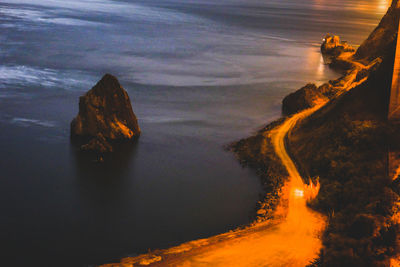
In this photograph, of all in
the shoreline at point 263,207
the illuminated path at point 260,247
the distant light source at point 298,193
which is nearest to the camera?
the illuminated path at point 260,247

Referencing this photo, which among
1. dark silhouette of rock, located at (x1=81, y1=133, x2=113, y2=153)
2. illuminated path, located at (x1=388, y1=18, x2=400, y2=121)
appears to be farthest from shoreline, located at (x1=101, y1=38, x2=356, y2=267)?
dark silhouette of rock, located at (x1=81, y1=133, x2=113, y2=153)

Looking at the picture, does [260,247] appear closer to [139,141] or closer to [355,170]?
[355,170]

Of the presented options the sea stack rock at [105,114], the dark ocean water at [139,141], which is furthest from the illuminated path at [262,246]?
the sea stack rock at [105,114]

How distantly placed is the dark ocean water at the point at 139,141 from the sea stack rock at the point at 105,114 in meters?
1.78

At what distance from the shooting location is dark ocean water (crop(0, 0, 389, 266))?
28.9m

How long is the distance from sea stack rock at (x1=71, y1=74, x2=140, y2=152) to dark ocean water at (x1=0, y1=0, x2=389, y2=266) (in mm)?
1777

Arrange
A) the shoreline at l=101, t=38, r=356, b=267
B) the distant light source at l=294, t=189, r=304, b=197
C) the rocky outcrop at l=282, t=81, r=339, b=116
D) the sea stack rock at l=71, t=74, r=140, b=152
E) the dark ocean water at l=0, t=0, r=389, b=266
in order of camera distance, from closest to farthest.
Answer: the shoreline at l=101, t=38, r=356, b=267 < the dark ocean water at l=0, t=0, r=389, b=266 < the distant light source at l=294, t=189, r=304, b=197 < the sea stack rock at l=71, t=74, r=140, b=152 < the rocky outcrop at l=282, t=81, r=339, b=116

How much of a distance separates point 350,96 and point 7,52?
61.8m

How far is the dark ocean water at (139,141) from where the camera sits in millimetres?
28938

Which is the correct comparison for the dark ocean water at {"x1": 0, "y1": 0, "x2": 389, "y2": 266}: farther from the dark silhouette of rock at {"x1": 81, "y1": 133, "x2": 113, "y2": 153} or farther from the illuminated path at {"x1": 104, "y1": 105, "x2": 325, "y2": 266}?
the illuminated path at {"x1": 104, "y1": 105, "x2": 325, "y2": 266}

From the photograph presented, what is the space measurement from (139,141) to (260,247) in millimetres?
20504

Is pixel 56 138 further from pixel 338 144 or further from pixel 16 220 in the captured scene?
pixel 338 144

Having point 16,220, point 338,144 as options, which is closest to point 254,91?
point 338,144

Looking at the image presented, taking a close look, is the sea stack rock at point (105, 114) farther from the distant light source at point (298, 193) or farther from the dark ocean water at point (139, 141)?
the distant light source at point (298, 193)
